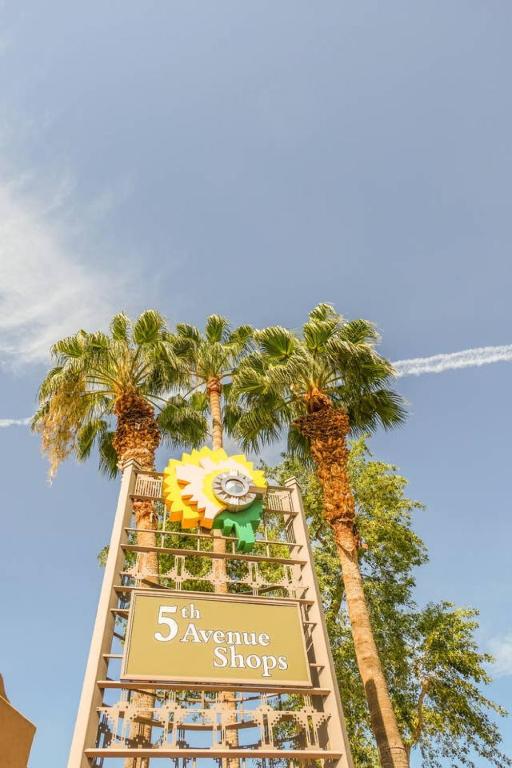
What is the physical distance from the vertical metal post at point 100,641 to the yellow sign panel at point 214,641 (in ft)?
1.22

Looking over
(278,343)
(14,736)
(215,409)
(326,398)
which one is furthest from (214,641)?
(215,409)

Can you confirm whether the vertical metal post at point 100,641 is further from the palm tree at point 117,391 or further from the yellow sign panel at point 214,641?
the palm tree at point 117,391

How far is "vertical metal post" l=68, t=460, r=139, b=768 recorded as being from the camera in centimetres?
662

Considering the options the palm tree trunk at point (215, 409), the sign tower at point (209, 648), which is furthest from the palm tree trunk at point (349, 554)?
the palm tree trunk at point (215, 409)

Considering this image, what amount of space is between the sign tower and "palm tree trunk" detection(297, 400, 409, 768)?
6.13 feet

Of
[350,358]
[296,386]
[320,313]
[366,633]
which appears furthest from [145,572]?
[320,313]

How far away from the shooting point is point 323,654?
8523 millimetres

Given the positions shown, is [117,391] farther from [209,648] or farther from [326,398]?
[209,648]

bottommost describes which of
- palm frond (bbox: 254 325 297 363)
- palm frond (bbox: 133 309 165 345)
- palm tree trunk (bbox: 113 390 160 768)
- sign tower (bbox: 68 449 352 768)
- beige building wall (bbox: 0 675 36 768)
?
beige building wall (bbox: 0 675 36 768)

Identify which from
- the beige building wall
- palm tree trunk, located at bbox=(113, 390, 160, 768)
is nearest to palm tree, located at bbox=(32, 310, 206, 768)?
palm tree trunk, located at bbox=(113, 390, 160, 768)

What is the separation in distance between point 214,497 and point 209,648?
266 cm

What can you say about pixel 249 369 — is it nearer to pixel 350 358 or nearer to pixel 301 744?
pixel 350 358

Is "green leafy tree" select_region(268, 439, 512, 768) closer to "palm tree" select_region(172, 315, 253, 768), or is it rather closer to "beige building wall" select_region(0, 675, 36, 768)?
"palm tree" select_region(172, 315, 253, 768)

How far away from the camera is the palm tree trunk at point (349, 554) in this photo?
9.98 metres
